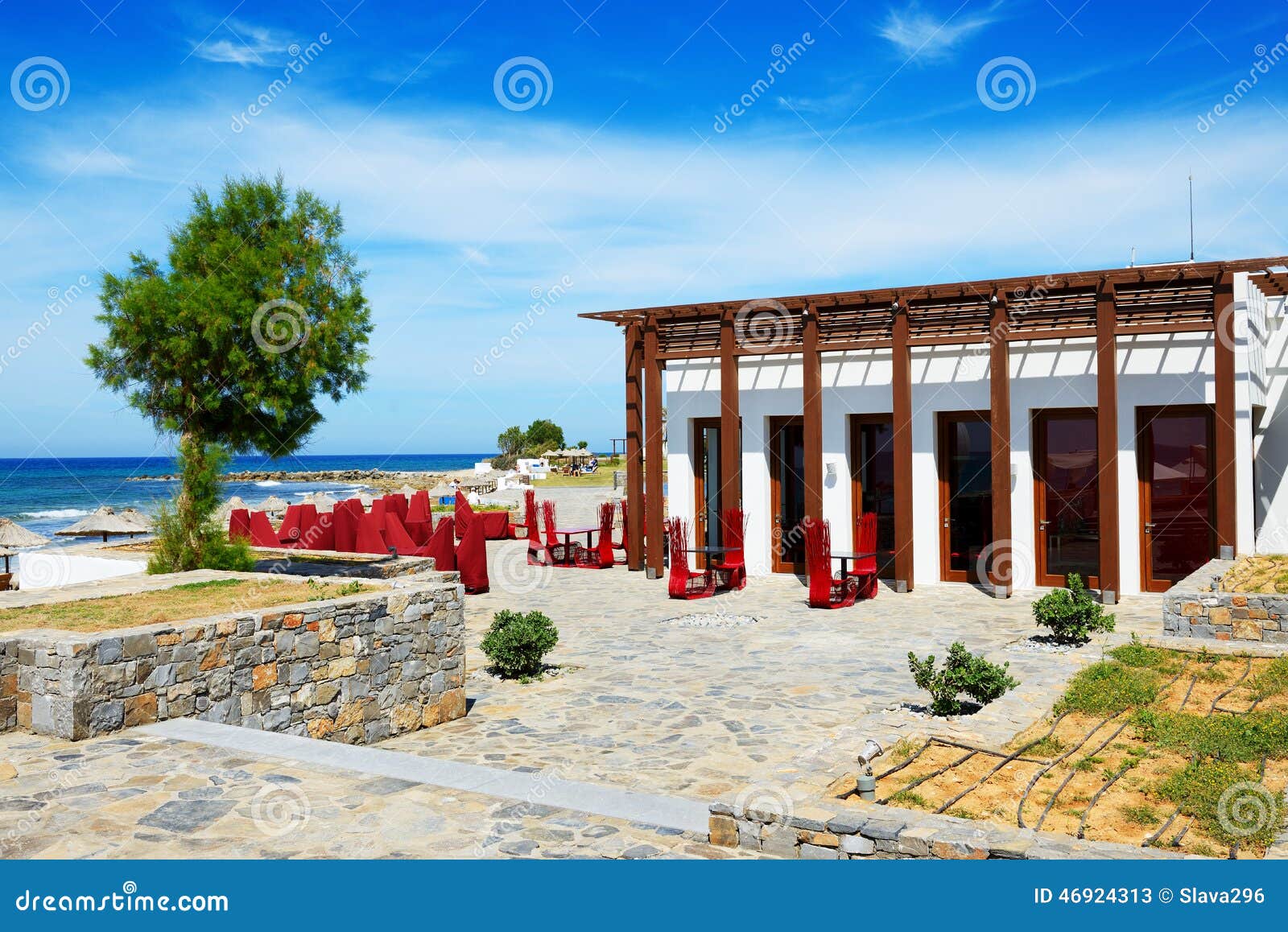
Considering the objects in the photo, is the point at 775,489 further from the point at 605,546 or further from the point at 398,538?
the point at 398,538

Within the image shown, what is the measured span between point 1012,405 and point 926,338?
1630mm

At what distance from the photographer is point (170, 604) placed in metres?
8.56

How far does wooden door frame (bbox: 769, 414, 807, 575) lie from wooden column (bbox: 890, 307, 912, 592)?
201 centimetres

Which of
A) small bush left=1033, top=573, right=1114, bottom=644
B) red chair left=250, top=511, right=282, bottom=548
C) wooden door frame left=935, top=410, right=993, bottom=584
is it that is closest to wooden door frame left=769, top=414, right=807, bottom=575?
wooden door frame left=935, top=410, right=993, bottom=584

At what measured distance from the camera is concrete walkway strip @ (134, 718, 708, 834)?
16.8ft

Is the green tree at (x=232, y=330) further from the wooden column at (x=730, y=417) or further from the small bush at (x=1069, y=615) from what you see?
the small bush at (x=1069, y=615)

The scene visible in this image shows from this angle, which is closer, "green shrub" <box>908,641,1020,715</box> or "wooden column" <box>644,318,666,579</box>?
"green shrub" <box>908,641,1020,715</box>

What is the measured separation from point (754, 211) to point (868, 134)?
2024 millimetres

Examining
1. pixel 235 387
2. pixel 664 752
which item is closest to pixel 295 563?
pixel 235 387

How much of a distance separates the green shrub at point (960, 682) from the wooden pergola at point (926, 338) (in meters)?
6.85

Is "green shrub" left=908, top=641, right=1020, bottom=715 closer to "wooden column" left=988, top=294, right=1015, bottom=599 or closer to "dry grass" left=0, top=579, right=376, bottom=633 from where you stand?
"dry grass" left=0, top=579, right=376, bottom=633

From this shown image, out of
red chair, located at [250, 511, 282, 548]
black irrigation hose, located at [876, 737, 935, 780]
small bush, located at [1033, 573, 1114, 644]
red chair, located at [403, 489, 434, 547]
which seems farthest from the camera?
red chair, located at [403, 489, 434, 547]

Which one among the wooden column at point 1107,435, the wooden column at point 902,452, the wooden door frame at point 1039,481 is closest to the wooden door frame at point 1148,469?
the wooden column at point 1107,435

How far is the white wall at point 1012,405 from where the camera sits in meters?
13.7
